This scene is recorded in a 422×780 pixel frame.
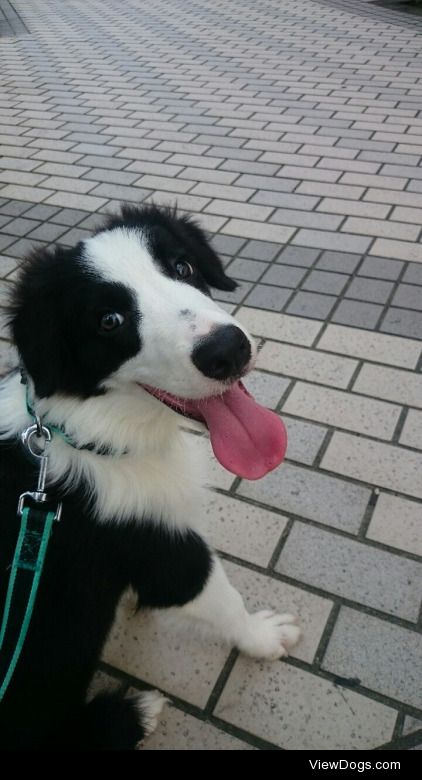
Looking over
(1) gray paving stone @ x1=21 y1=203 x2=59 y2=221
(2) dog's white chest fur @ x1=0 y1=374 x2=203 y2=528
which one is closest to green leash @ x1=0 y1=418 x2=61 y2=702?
(2) dog's white chest fur @ x1=0 y1=374 x2=203 y2=528

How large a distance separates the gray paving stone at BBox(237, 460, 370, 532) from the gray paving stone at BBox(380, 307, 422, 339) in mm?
1058

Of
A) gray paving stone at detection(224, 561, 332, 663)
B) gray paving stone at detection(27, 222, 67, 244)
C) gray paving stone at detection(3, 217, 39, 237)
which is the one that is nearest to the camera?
gray paving stone at detection(224, 561, 332, 663)

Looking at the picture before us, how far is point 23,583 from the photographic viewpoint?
1.45 meters

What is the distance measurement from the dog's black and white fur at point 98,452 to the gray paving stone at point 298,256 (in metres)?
2.08

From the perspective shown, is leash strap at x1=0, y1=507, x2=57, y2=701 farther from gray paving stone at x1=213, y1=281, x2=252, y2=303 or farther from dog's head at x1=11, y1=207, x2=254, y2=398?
gray paving stone at x1=213, y1=281, x2=252, y2=303

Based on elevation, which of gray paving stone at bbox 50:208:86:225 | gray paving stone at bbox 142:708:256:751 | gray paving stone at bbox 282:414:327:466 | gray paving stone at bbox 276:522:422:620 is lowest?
gray paving stone at bbox 142:708:256:751

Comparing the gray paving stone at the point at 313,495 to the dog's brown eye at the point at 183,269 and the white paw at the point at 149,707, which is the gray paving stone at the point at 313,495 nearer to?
the white paw at the point at 149,707

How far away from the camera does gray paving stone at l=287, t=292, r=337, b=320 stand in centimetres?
332

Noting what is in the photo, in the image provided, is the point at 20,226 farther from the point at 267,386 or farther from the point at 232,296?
the point at 267,386

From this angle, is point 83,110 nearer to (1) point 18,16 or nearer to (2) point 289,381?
(2) point 289,381

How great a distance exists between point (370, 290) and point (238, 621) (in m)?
2.19

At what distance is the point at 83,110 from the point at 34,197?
219 centimetres

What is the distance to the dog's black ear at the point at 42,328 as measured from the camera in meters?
1.52

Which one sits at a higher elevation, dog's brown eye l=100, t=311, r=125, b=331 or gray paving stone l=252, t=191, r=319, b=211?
dog's brown eye l=100, t=311, r=125, b=331
